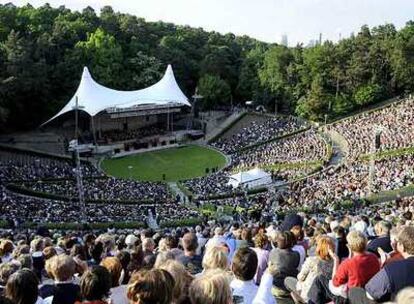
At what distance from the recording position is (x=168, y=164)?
4469 centimetres

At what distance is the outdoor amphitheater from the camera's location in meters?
6.44

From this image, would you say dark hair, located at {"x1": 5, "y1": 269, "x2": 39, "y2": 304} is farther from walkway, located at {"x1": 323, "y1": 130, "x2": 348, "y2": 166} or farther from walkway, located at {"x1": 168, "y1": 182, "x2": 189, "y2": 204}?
walkway, located at {"x1": 323, "y1": 130, "x2": 348, "y2": 166}

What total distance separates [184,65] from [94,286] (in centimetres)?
5560

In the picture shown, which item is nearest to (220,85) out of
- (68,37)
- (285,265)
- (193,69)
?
(193,69)

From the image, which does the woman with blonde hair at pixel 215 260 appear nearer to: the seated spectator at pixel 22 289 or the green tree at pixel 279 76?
the seated spectator at pixel 22 289

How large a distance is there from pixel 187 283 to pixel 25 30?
53253mm

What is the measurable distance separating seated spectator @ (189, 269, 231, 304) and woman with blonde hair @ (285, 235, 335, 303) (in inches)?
96.6

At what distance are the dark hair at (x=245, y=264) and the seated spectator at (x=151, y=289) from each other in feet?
4.11

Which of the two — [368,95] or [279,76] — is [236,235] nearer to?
[368,95]

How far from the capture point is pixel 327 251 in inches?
278

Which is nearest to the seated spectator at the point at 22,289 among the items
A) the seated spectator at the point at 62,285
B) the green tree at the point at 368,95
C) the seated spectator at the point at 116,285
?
the seated spectator at the point at 62,285

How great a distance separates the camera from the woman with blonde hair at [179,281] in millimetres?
4883

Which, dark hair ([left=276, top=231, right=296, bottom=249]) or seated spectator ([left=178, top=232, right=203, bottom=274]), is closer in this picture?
dark hair ([left=276, top=231, right=296, bottom=249])

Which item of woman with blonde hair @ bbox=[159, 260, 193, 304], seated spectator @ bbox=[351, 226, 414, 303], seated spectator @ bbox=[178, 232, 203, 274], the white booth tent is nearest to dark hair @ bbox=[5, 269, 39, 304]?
woman with blonde hair @ bbox=[159, 260, 193, 304]
